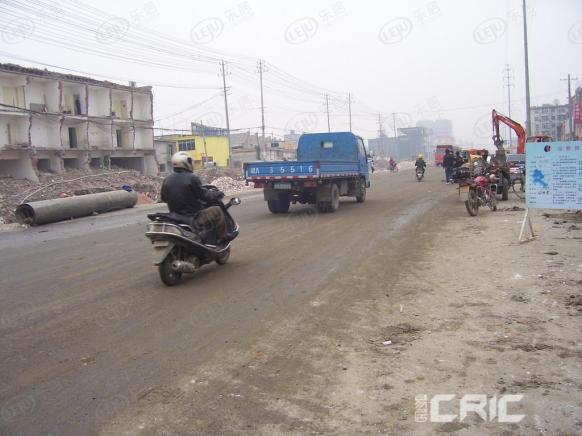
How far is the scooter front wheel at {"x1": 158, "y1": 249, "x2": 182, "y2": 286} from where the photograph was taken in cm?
709

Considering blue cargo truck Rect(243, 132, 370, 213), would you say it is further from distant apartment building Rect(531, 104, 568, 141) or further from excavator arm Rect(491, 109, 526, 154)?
distant apartment building Rect(531, 104, 568, 141)

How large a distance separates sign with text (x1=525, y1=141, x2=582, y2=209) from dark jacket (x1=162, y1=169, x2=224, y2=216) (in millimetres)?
5746

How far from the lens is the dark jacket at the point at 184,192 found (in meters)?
7.41

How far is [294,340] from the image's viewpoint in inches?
194

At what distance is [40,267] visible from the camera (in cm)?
903

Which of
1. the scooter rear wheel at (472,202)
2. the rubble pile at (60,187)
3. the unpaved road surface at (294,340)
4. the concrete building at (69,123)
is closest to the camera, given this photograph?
the unpaved road surface at (294,340)

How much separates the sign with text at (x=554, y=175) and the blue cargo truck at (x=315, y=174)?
6489mm

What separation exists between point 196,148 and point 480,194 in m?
57.1

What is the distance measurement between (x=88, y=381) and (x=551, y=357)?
377 cm

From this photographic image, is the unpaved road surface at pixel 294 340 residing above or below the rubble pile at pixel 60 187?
below

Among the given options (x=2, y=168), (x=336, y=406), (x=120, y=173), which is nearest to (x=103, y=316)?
(x=336, y=406)

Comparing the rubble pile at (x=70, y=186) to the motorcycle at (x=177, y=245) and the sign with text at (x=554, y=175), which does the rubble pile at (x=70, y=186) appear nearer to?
the motorcycle at (x=177, y=245)

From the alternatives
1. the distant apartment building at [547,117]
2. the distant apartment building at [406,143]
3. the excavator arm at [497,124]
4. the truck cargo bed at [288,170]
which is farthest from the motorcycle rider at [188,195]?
the distant apartment building at [406,143]

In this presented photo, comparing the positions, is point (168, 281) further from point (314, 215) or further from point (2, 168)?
point (2, 168)
